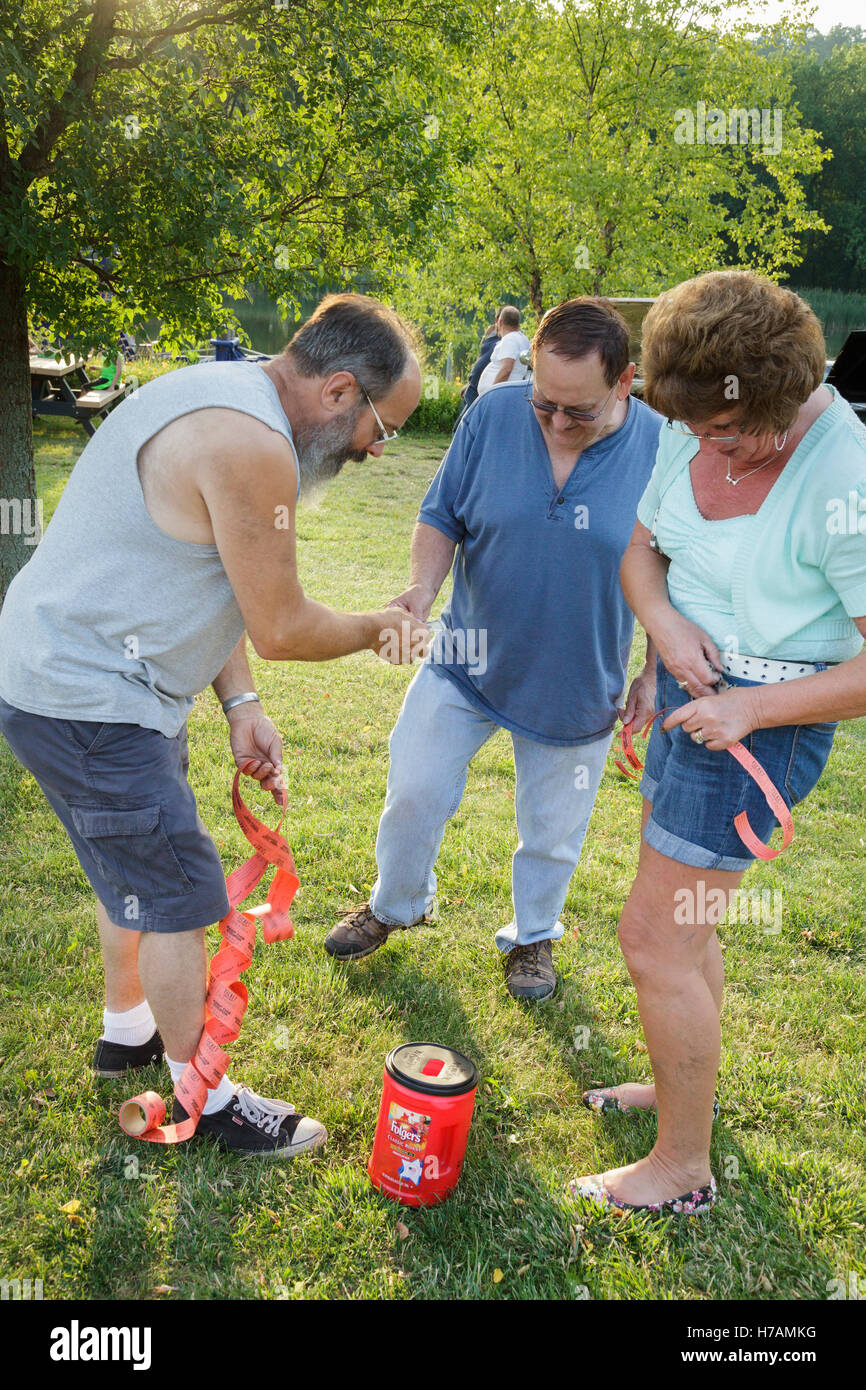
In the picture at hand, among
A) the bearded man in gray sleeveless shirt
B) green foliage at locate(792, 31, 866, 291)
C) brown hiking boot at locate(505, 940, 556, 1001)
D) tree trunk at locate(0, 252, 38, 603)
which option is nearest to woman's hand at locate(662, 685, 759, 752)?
the bearded man in gray sleeveless shirt

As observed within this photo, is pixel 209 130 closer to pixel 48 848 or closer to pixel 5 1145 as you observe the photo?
pixel 48 848

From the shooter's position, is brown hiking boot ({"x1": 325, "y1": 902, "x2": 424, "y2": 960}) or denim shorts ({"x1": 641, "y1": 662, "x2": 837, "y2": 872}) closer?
denim shorts ({"x1": 641, "y1": 662, "x2": 837, "y2": 872})

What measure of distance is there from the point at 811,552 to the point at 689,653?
34cm

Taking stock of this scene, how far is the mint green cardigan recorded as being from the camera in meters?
1.92

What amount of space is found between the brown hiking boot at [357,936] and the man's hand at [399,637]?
1192 mm

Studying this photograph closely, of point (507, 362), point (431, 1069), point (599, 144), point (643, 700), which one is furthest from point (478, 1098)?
point (599, 144)

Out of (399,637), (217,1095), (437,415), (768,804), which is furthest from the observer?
(437,415)

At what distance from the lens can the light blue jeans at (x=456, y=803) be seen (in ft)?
11.1

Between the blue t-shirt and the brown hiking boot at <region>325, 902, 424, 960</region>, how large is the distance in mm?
930

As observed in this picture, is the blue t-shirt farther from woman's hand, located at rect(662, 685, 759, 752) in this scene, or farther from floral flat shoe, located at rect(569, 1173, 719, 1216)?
floral flat shoe, located at rect(569, 1173, 719, 1216)

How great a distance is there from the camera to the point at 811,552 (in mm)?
1983

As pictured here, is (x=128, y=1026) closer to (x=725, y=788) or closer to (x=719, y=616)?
(x=725, y=788)

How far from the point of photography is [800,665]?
2109 mm

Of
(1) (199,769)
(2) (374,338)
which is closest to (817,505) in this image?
(2) (374,338)
